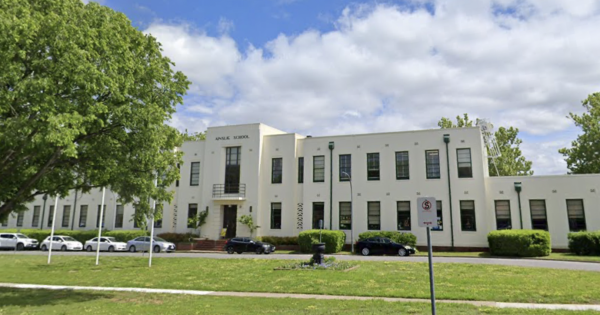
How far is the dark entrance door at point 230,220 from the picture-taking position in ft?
125

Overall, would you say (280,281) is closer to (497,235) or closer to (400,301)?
(400,301)

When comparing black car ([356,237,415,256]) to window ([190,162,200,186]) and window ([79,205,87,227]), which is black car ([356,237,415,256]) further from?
window ([79,205,87,227])

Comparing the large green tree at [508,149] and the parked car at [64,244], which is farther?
the large green tree at [508,149]

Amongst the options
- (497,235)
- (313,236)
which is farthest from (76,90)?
(497,235)

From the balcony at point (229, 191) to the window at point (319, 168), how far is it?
6362mm

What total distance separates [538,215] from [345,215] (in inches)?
539

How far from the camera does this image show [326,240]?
31703mm

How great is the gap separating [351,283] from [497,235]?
16.5 metres

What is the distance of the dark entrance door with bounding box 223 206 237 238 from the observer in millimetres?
38134

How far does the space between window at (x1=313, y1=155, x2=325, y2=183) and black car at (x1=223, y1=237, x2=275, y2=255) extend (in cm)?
720

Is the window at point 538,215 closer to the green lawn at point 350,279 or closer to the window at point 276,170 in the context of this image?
the green lawn at point 350,279

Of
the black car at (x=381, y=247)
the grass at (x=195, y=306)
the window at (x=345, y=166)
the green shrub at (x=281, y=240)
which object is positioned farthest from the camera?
the window at (x=345, y=166)

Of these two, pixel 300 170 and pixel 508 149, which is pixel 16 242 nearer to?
pixel 300 170

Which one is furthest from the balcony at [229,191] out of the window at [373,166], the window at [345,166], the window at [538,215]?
the window at [538,215]
